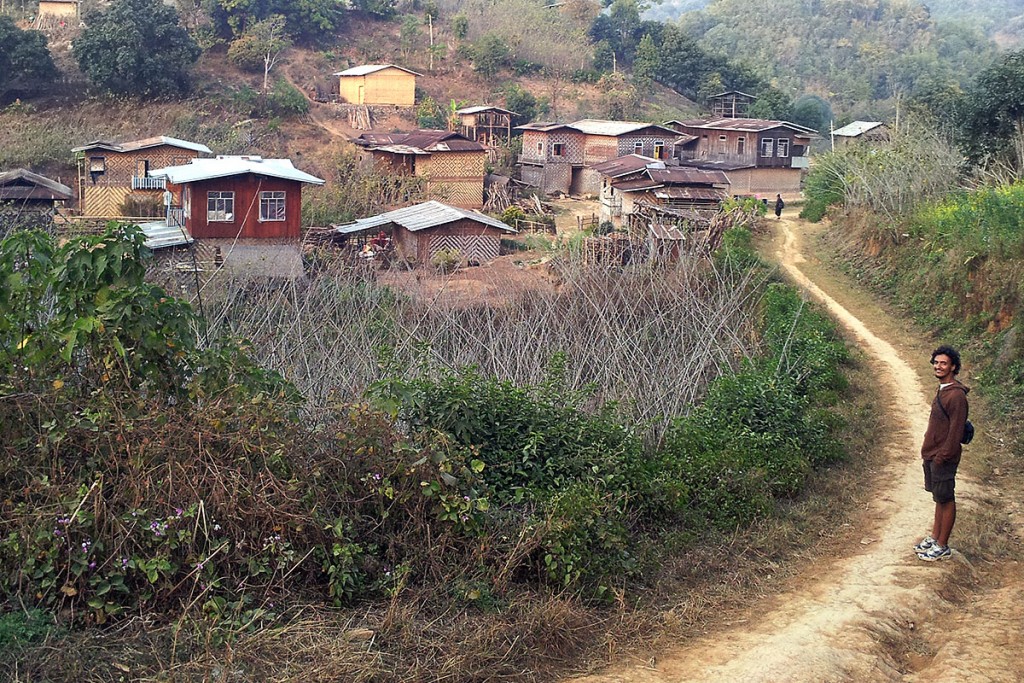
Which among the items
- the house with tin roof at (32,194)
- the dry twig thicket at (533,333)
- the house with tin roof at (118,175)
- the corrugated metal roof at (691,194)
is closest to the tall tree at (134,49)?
the house with tin roof at (118,175)

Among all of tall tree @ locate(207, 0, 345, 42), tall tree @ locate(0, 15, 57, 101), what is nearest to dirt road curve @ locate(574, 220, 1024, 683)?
tall tree @ locate(0, 15, 57, 101)

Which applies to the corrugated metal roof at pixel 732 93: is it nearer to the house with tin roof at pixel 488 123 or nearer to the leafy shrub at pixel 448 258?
the house with tin roof at pixel 488 123

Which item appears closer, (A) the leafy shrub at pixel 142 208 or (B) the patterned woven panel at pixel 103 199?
(A) the leafy shrub at pixel 142 208

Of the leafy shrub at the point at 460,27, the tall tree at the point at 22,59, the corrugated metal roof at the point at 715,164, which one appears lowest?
the corrugated metal roof at the point at 715,164

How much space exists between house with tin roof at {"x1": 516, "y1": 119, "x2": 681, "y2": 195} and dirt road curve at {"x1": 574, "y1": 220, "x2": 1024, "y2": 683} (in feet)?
94.3

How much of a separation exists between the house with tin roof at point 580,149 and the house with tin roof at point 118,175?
484 inches

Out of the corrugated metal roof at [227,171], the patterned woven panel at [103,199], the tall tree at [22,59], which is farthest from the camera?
the tall tree at [22,59]

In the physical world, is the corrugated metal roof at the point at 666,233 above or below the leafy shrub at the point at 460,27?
below

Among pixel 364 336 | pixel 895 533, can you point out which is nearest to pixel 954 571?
pixel 895 533

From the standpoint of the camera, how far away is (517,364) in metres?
9.57

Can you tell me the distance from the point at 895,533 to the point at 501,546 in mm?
2966

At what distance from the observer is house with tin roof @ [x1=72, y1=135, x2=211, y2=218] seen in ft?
92.5

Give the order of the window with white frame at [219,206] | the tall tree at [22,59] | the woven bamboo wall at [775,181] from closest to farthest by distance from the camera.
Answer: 1. the window with white frame at [219,206]
2. the woven bamboo wall at [775,181]
3. the tall tree at [22,59]

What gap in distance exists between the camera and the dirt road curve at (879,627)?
4938 mm
